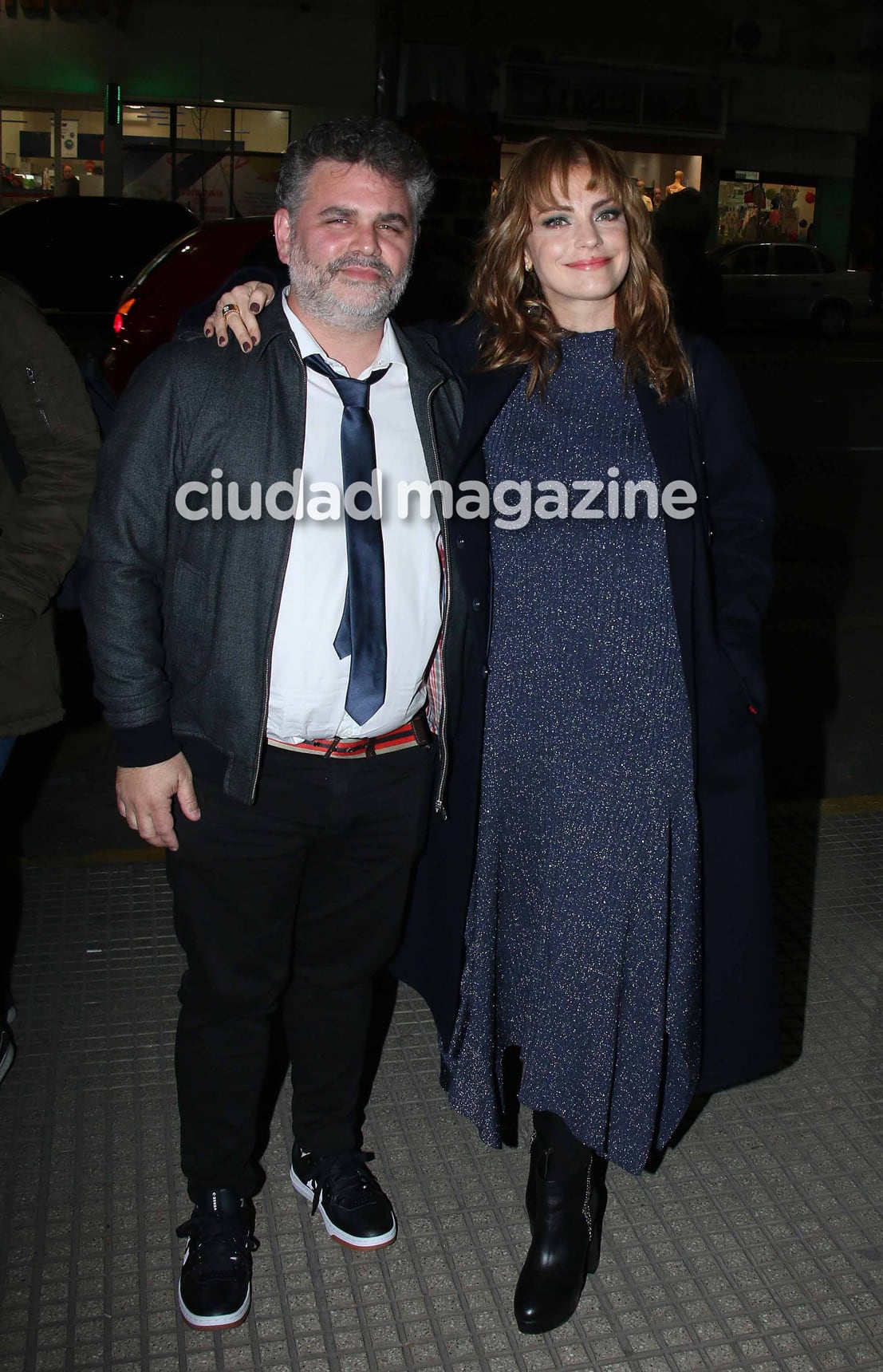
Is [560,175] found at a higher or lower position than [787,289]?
lower

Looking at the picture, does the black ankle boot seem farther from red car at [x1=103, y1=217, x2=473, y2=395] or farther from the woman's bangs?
red car at [x1=103, y1=217, x2=473, y2=395]

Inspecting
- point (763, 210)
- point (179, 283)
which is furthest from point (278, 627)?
point (763, 210)

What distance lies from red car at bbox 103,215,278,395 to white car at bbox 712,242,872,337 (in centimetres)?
1723

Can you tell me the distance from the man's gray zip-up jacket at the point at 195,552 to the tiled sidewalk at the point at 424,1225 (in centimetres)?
110

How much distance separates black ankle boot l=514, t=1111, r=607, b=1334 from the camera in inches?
108

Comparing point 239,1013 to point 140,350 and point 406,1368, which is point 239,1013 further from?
point 140,350

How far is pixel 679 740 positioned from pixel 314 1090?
1.14 metres

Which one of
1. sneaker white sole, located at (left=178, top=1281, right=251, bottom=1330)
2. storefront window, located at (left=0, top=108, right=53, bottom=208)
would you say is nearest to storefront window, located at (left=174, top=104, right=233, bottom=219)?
storefront window, located at (left=0, top=108, right=53, bottom=208)

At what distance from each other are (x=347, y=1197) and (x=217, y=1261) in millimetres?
323

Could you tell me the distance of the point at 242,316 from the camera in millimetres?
2568

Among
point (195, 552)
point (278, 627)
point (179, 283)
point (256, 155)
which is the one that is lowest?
point (278, 627)

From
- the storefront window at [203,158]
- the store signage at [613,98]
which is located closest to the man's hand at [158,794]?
the storefront window at [203,158]

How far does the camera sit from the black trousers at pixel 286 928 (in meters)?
2.62

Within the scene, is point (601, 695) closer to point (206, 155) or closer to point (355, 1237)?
point (355, 1237)
